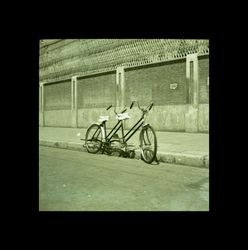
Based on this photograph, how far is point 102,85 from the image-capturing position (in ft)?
46.4

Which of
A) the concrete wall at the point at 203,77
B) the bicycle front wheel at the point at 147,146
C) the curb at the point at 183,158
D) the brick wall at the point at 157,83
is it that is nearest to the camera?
the curb at the point at 183,158

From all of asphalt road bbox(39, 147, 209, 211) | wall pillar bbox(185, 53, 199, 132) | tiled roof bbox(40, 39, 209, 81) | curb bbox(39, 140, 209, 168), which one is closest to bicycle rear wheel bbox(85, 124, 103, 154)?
asphalt road bbox(39, 147, 209, 211)

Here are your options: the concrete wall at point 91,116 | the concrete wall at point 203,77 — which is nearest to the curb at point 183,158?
the concrete wall at point 203,77

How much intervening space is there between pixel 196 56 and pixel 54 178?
759cm

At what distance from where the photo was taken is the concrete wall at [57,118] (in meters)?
16.2

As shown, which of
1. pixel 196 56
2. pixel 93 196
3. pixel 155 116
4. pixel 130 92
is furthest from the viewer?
pixel 130 92

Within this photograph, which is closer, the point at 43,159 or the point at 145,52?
the point at 43,159

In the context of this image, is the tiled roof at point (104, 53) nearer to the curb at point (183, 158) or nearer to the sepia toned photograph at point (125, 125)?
the sepia toned photograph at point (125, 125)

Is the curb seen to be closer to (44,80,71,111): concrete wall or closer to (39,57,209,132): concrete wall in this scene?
(39,57,209,132): concrete wall

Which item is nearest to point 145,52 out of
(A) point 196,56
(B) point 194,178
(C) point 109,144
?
(A) point 196,56

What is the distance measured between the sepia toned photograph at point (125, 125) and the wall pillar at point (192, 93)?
0.04 meters

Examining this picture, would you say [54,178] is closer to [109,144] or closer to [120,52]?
[109,144]

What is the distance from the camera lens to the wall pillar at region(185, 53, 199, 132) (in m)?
10.2
